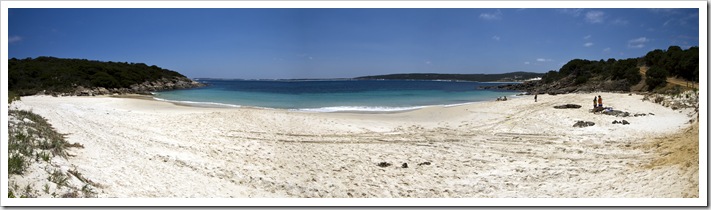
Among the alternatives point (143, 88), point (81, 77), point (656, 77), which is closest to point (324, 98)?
point (81, 77)

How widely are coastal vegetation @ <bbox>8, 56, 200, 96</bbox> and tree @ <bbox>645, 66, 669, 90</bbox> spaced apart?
16071 millimetres

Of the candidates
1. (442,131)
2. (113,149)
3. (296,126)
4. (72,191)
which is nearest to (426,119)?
(442,131)

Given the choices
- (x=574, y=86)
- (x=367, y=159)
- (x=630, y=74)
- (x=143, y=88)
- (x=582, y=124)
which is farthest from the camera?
(x=574, y=86)

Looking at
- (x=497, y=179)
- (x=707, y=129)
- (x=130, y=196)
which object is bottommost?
(x=497, y=179)

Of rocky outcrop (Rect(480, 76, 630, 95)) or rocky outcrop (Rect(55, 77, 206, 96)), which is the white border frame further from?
rocky outcrop (Rect(480, 76, 630, 95))

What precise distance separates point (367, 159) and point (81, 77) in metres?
13.0

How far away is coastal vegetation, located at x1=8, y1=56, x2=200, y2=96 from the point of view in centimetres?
537

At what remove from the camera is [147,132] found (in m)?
6.21

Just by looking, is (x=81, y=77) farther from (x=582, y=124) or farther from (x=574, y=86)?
(x=574, y=86)

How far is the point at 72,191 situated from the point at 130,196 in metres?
0.40

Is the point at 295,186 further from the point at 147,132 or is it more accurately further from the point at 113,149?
the point at 147,132

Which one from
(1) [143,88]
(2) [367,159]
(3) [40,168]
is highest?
(1) [143,88]

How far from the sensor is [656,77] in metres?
13.8

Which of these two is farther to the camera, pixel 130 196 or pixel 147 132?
pixel 147 132
